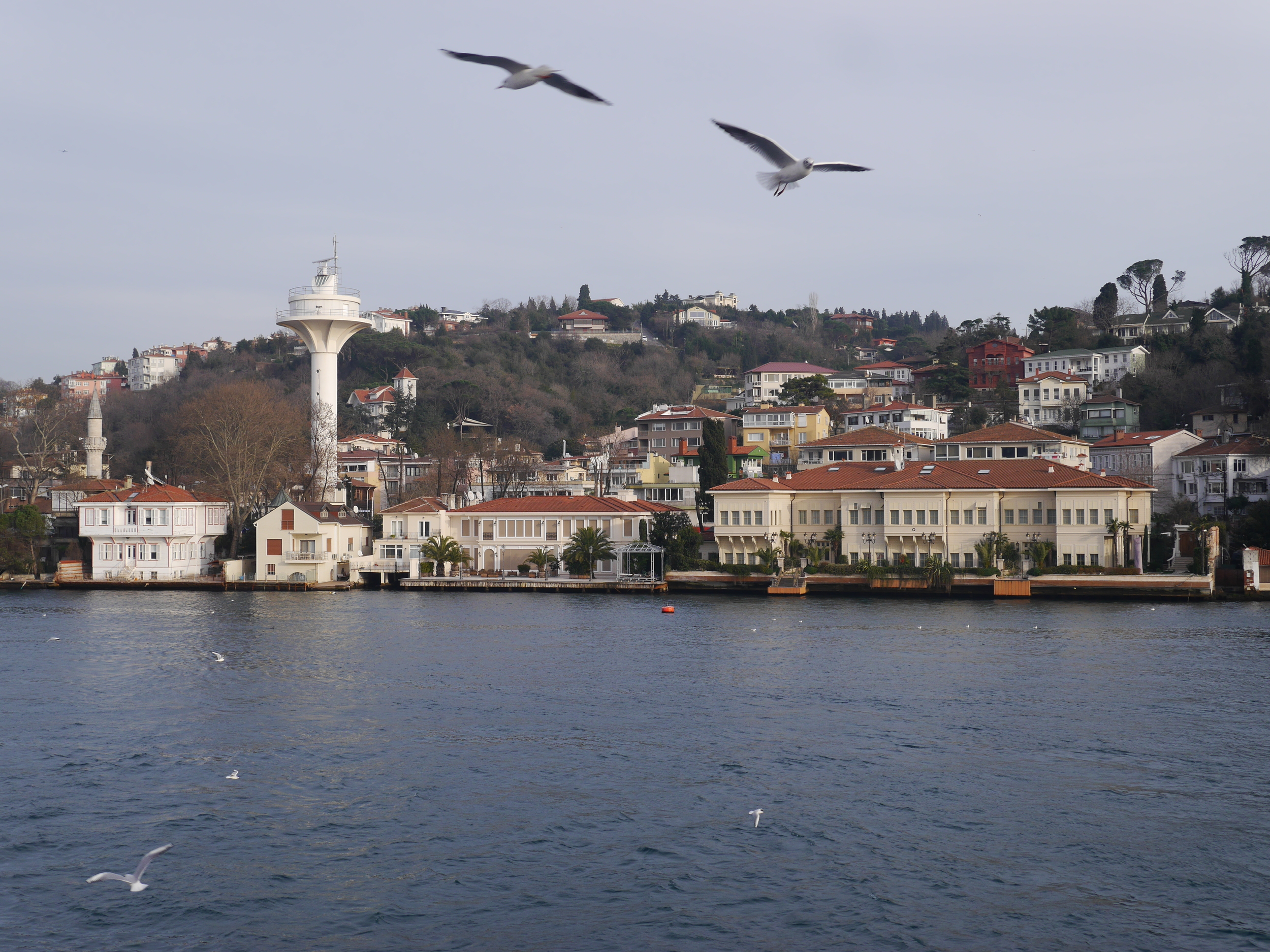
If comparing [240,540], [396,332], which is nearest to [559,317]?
[396,332]

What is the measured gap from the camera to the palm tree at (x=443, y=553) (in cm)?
5353

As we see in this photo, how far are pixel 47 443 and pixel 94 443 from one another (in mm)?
4996

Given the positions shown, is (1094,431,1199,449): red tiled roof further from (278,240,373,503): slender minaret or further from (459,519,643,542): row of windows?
(278,240,373,503): slender minaret

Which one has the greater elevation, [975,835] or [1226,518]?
[1226,518]

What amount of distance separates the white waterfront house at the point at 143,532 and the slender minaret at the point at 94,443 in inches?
399

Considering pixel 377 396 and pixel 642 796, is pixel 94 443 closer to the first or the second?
pixel 377 396

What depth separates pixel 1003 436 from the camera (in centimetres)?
→ 5575

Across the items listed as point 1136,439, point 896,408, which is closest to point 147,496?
point 896,408

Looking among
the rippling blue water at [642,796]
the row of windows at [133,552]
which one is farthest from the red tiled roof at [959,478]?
the row of windows at [133,552]

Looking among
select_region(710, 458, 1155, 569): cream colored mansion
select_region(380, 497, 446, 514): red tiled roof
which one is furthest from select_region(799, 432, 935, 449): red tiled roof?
select_region(380, 497, 446, 514): red tiled roof

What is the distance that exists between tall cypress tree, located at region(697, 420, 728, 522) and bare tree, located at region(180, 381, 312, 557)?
2008 cm

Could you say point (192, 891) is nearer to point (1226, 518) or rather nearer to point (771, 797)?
point (771, 797)

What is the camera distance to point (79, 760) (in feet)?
65.1

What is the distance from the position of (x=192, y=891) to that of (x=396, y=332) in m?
107
